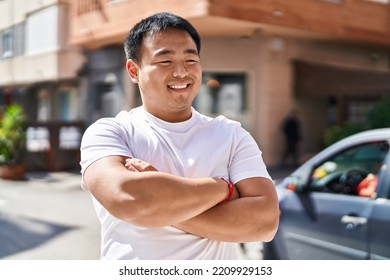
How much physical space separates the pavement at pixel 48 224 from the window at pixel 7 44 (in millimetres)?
1257

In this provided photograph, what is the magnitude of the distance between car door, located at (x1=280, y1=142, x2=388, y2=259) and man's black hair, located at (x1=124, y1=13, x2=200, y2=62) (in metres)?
1.65

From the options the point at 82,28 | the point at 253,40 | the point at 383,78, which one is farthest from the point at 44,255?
the point at 383,78

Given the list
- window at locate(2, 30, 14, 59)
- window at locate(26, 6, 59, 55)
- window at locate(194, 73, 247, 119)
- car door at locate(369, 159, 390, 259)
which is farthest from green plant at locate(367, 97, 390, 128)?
window at locate(2, 30, 14, 59)

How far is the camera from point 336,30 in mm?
10258

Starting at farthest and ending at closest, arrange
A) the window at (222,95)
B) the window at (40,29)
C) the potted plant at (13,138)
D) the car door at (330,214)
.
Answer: the window at (222,95)
the potted plant at (13,138)
the window at (40,29)
the car door at (330,214)

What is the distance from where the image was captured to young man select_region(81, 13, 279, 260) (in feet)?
4.79

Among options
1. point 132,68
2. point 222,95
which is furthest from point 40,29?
point 222,95

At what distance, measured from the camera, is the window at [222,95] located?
32.2 feet

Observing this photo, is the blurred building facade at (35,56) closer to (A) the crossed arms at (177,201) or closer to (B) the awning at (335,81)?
(A) the crossed arms at (177,201)

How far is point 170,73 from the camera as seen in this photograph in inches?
64.7

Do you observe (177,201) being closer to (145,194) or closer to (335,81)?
(145,194)

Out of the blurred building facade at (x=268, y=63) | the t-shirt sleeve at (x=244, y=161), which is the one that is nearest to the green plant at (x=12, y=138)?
the blurred building facade at (x=268, y=63)
